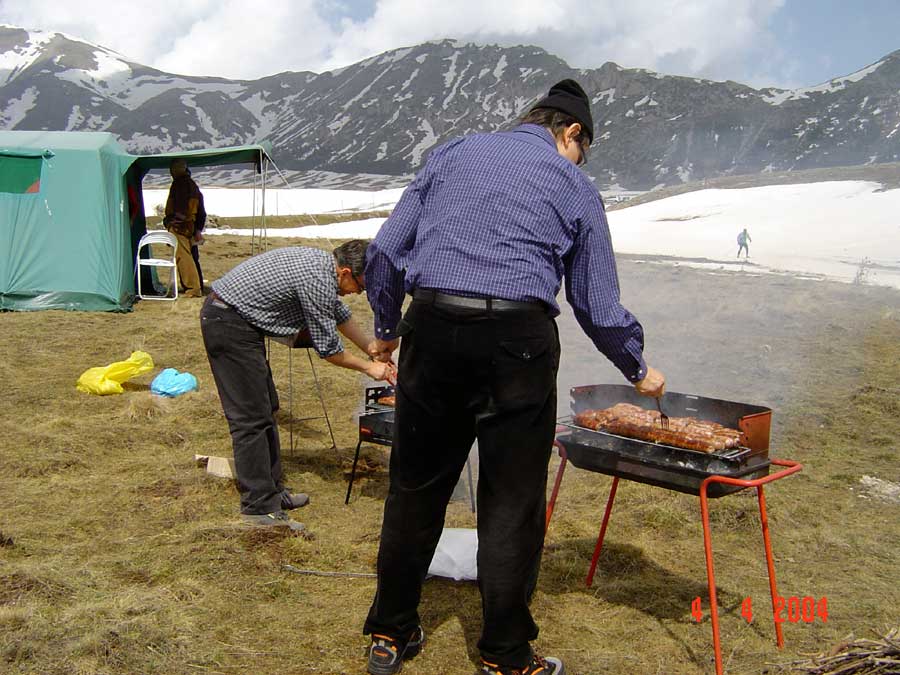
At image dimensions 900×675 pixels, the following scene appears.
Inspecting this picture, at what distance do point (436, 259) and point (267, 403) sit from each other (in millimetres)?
2104

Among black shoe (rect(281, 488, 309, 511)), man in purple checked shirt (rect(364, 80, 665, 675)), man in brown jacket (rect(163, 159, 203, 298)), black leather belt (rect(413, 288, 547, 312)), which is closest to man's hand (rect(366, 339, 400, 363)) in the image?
man in purple checked shirt (rect(364, 80, 665, 675))

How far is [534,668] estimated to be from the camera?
2566 mm

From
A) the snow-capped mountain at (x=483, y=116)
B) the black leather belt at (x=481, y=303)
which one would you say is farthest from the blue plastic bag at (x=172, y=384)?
the snow-capped mountain at (x=483, y=116)

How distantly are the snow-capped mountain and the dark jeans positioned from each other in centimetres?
11137

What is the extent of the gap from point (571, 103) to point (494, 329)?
893 mm

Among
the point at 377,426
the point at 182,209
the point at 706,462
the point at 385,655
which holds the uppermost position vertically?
the point at 182,209

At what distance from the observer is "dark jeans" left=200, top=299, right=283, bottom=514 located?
398 centimetres

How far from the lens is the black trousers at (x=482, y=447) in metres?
2.29

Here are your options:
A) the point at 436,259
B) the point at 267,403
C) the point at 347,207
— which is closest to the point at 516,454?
the point at 436,259

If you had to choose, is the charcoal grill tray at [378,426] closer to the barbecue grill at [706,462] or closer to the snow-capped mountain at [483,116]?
the barbecue grill at [706,462]

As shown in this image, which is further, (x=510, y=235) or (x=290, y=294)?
(x=290, y=294)

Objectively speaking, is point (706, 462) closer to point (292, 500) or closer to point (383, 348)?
point (383, 348)

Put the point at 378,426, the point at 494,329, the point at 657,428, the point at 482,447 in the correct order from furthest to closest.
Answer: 1. the point at 378,426
2. the point at 657,428
3. the point at 482,447
4. the point at 494,329

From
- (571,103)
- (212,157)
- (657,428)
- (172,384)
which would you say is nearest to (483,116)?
(212,157)
